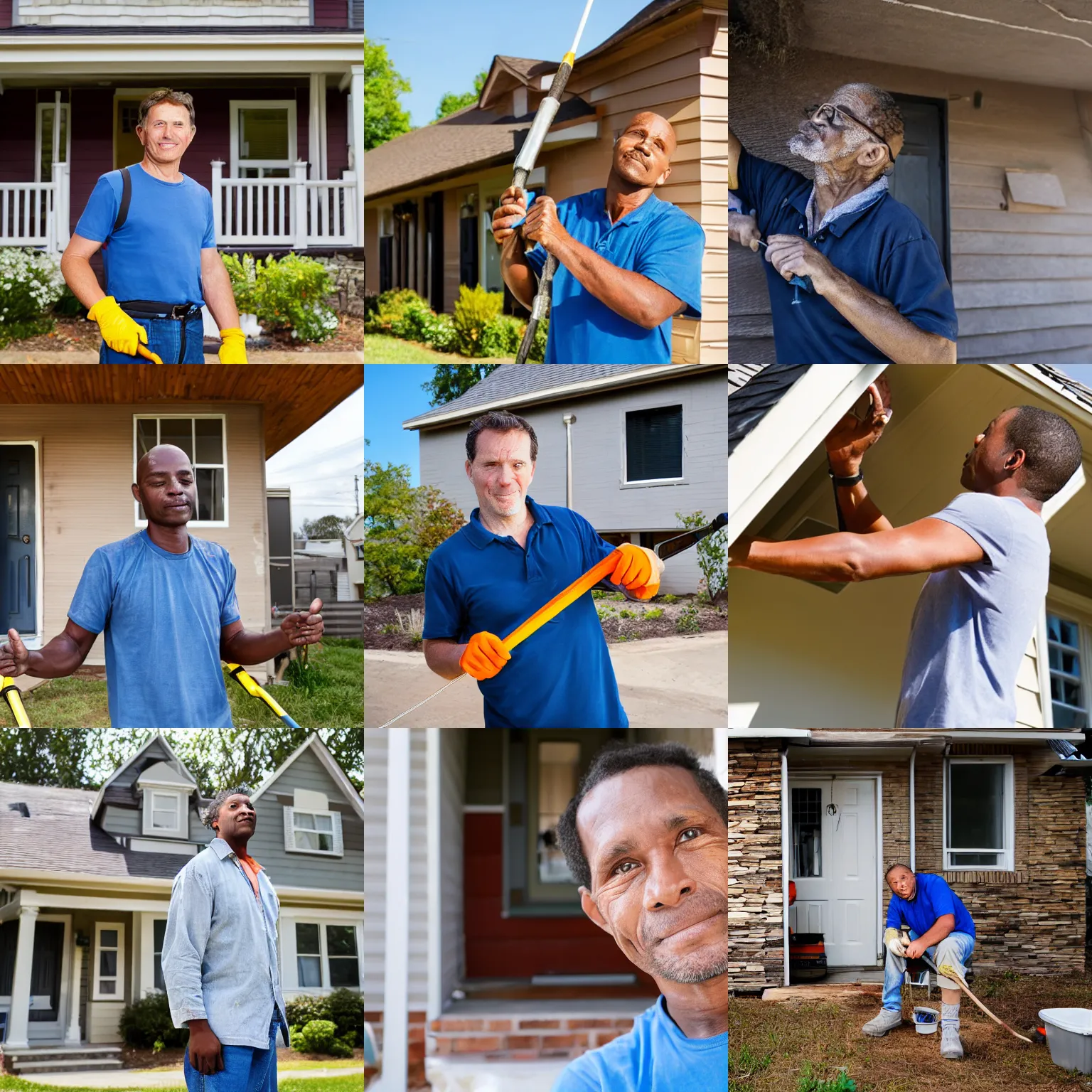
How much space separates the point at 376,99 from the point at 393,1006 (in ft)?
13.5

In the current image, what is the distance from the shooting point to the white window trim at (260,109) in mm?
4961

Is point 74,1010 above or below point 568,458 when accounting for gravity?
below

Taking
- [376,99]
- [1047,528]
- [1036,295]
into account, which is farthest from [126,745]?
[1036,295]

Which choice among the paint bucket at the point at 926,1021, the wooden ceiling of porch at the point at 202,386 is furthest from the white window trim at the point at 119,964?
the paint bucket at the point at 926,1021

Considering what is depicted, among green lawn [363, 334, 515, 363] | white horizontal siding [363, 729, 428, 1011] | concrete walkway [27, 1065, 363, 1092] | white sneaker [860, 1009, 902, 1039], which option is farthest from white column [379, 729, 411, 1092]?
white sneaker [860, 1009, 902, 1039]

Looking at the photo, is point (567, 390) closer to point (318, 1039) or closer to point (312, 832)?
point (312, 832)

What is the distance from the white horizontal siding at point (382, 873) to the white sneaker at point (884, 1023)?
6.81ft

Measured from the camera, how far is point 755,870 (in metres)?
5.32

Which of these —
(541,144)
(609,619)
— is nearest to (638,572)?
(609,619)

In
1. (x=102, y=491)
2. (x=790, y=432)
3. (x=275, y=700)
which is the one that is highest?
(x=790, y=432)

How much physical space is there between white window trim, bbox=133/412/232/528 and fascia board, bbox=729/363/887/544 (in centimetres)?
229

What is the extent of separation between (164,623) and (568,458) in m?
1.94

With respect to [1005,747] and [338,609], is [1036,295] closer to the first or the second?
[1005,747]

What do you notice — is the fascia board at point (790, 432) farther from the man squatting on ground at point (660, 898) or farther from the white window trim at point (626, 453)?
the man squatting on ground at point (660, 898)
